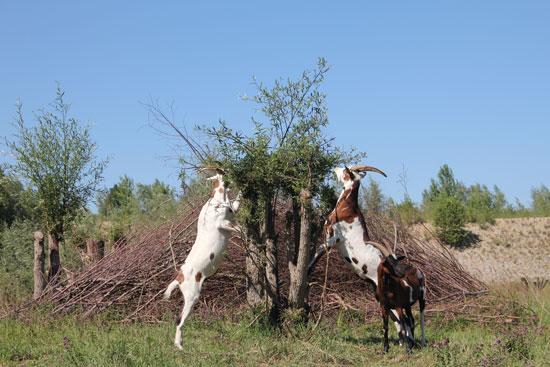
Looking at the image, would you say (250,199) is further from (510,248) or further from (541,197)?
(541,197)

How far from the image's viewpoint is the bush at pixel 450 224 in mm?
24578

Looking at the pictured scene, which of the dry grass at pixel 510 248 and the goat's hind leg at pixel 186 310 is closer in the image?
the goat's hind leg at pixel 186 310

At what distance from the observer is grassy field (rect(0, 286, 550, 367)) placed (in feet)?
18.9

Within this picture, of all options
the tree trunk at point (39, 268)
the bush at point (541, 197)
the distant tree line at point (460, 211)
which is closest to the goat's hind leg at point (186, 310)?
the tree trunk at point (39, 268)

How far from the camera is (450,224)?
80.9ft

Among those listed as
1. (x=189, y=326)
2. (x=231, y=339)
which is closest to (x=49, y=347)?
(x=189, y=326)

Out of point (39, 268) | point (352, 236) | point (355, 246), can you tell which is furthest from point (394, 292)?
point (39, 268)

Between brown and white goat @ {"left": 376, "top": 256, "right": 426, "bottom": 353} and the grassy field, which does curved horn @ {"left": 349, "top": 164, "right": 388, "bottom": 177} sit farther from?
the grassy field

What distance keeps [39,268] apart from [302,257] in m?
6.53

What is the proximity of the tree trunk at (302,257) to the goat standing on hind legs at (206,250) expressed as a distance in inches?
34.8

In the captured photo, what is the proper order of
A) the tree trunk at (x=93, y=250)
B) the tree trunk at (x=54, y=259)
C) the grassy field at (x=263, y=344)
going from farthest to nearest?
1. the tree trunk at (x=93, y=250)
2. the tree trunk at (x=54, y=259)
3. the grassy field at (x=263, y=344)

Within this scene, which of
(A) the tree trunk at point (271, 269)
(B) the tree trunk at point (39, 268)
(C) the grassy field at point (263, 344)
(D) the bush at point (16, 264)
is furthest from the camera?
(D) the bush at point (16, 264)

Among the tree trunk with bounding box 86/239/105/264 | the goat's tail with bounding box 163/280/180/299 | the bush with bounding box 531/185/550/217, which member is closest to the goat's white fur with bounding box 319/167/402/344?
the goat's tail with bounding box 163/280/180/299

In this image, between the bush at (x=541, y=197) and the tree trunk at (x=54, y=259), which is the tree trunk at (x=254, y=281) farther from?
the bush at (x=541, y=197)
